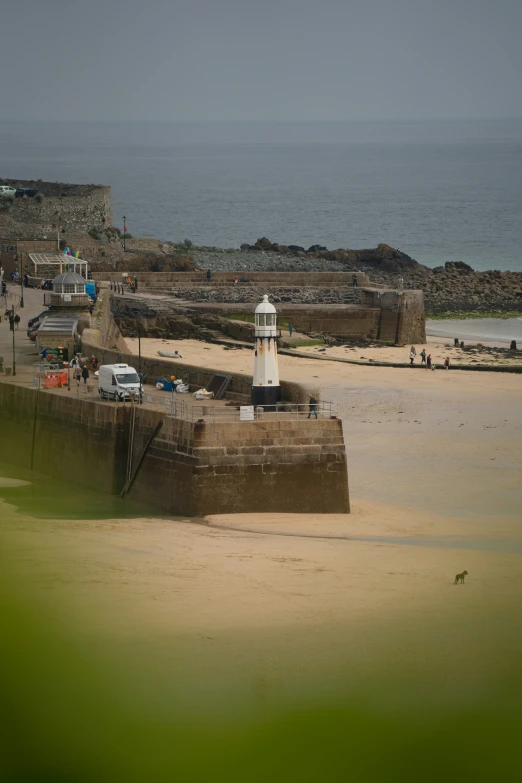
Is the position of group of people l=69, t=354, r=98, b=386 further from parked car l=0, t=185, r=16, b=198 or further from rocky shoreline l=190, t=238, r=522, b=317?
parked car l=0, t=185, r=16, b=198

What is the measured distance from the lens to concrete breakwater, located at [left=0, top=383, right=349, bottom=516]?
27203 mm

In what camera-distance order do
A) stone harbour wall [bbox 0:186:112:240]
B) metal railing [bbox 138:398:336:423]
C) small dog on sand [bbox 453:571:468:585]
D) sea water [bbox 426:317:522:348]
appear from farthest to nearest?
stone harbour wall [bbox 0:186:112:240] < sea water [bbox 426:317:522:348] < metal railing [bbox 138:398:336:423] < small dog on sand [bbox 453:571:468:585]

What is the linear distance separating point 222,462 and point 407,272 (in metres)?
51.5

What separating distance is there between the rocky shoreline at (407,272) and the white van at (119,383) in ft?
126

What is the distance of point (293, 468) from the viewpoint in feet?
90.6

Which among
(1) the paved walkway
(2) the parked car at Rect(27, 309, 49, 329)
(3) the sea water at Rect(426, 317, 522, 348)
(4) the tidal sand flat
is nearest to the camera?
(4) the tidal sand flat

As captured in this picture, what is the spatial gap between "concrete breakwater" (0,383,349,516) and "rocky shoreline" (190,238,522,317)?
39.3 m

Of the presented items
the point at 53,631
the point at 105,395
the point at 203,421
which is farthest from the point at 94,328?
the point at 53,631

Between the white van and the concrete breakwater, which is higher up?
the white van

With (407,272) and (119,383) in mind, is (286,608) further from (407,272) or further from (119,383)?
(407,272)

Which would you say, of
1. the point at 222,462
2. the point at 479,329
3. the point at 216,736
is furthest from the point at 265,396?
the point at 479,329

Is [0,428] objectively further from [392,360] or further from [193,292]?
[193,292]

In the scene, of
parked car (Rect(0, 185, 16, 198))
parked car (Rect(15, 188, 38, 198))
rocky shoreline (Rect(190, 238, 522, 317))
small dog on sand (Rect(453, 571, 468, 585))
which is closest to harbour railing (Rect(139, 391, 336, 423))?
small dog on sand (Rect(453, 571, 468, 585))

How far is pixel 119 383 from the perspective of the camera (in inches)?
1172
